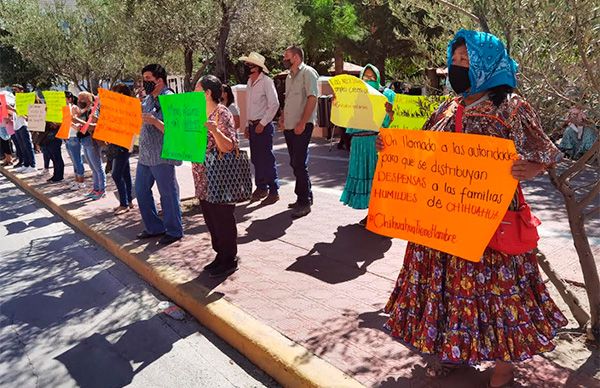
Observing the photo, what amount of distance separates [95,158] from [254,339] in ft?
20.0

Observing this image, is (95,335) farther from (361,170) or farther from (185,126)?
(361,170)

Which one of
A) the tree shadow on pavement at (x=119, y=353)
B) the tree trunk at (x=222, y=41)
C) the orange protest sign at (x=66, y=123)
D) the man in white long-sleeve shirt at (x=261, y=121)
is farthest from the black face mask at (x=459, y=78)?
the orange protest sign at (x=66, y=123)

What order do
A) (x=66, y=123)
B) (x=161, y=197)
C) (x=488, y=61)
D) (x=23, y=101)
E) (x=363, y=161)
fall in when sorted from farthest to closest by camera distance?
(x=23, y=101) → (x=66, y=123) → (x=363, y=161) → (x=161, y=197) → (x=488, y=61)

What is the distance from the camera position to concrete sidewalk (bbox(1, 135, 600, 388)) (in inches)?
121

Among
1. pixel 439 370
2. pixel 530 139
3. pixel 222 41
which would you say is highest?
pixel 222 41

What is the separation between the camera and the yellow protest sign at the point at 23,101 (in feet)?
35.1

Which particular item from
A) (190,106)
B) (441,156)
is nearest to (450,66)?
(441,156)

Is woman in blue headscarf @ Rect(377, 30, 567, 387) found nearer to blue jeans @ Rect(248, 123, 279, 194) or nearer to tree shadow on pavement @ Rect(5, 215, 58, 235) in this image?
blue jeans @ Rect(248, 123, 279, 194)

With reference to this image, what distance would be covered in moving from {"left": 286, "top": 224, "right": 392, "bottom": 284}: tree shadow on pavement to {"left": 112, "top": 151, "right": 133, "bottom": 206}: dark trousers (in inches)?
133

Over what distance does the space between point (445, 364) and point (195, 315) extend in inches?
85.9

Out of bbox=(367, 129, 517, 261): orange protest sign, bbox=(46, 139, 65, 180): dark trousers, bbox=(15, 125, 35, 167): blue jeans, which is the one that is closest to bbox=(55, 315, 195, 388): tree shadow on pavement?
bbox=(367, 129, 517, 261): orange protest sign

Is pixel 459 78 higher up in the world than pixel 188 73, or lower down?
lower down

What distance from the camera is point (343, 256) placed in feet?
16.8

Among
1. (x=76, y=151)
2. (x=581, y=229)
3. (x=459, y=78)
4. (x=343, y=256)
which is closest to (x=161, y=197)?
(x=343, y=256)
